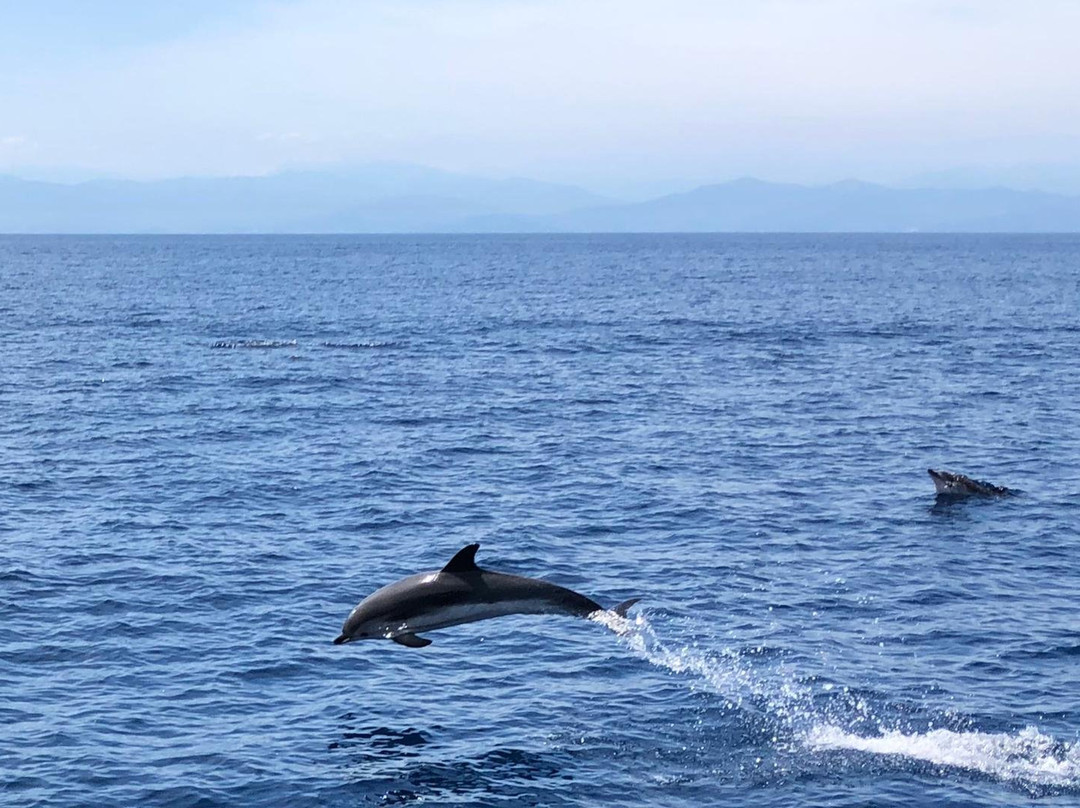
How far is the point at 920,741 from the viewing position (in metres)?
23.2

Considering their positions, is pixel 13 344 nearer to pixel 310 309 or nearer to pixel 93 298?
pixel 310 309

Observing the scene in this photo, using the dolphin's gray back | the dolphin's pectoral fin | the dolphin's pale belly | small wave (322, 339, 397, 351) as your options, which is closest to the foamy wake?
the dolphin's gray back

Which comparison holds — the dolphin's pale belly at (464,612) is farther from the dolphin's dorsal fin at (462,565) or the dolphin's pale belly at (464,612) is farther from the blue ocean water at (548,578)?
the blue ocean water at (548,578)

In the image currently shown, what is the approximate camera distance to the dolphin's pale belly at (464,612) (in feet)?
69.7

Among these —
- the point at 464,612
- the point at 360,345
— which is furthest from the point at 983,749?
the point at 360,345

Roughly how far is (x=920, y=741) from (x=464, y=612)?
8.62 m

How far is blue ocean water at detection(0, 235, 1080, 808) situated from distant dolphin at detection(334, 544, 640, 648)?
2688 mm

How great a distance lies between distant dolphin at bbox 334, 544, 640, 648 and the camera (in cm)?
2116

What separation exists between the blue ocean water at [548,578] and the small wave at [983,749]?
72 mm

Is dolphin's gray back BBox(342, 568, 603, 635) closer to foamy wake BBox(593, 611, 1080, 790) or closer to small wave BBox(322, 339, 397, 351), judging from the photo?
foamy wake BBox(593, 611, 1080, 790)

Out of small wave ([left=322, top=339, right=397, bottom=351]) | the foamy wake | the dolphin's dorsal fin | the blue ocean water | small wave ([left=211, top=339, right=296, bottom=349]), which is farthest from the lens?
small wave ([left=322, top=339, right=397, bottom=351])

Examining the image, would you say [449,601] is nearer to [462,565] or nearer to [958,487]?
[462,565]

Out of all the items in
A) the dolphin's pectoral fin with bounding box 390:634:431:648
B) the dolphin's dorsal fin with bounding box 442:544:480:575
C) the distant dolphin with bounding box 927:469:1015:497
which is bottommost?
the distant dolphin with bounding box 927:469:1015:497

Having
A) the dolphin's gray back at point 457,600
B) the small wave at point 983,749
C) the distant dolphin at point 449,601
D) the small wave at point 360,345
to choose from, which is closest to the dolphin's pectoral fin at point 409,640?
the distant dolphin at point 449,601
